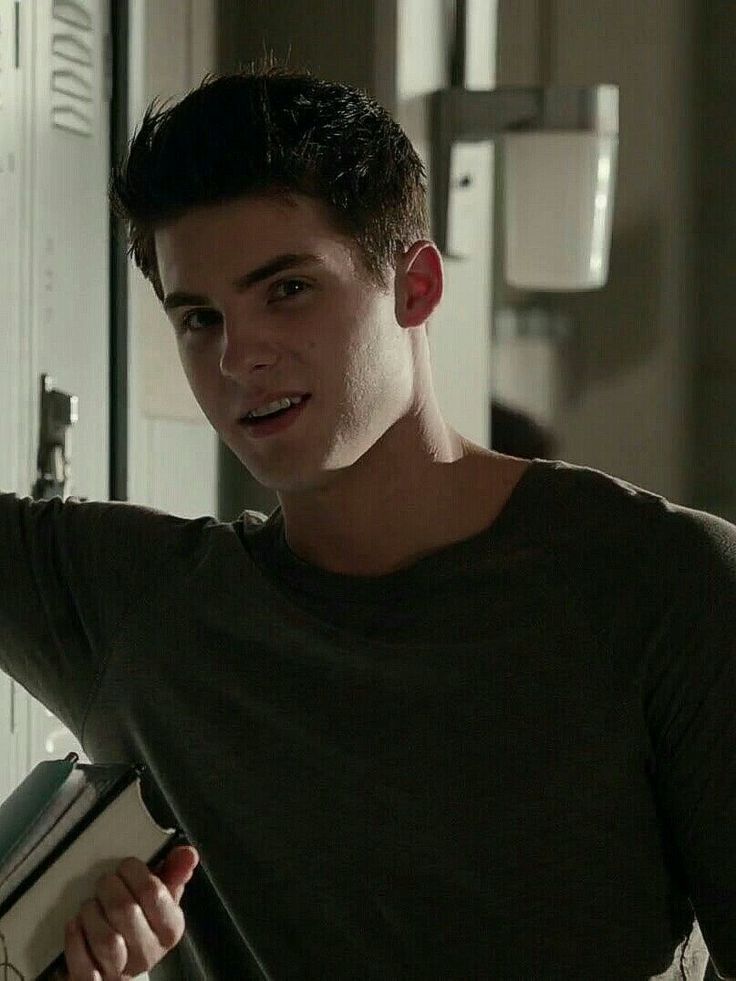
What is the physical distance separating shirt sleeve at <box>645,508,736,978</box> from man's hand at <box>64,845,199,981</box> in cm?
31

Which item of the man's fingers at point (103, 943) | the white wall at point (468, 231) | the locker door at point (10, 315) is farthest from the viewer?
the white wall at point (468, 231)

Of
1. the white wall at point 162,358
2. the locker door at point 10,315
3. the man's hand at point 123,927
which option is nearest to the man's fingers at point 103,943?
the man's hand at point 123,927

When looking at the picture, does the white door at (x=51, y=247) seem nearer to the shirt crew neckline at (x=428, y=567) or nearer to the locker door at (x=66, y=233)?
the locker door at (x=66, y=233)

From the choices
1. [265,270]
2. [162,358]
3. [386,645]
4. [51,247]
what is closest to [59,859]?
[386,645]

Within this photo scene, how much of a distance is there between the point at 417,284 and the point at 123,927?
458 mm

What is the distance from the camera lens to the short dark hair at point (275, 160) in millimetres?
969

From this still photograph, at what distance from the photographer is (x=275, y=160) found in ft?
3.18

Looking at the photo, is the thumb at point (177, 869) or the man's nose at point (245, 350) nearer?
the thumb at point (177, 869)

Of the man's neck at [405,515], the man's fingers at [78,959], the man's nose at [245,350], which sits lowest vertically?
the man's fingers at [78,959]

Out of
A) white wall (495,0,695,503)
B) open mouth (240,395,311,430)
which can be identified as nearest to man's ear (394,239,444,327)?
open mouth (240,395,311,430)

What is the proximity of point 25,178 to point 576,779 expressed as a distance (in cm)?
73

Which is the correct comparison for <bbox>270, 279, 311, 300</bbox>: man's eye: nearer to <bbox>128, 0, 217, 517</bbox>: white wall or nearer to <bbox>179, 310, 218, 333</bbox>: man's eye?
<bbox>179, 310, 218, 333</bbox>: man's eye

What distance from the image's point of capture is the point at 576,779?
957 millimetres

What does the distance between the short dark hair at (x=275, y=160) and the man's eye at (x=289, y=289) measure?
0.16ft
